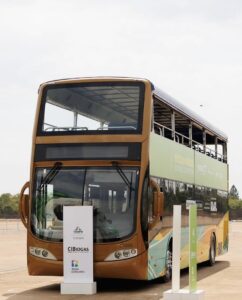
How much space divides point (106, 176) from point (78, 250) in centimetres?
154

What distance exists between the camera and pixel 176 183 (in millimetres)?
17734

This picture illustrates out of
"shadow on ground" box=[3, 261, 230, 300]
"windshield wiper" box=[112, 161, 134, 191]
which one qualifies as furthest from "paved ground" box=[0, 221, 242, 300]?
"windshield wiper" box=[112, 161, 134, 191]

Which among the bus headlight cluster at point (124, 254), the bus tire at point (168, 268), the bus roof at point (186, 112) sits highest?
the bus roof at point (186, 112)

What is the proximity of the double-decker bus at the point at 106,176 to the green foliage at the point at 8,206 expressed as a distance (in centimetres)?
10876

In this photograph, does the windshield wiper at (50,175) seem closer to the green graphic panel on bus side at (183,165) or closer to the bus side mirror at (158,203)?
the green graphic panel on bus side at (183,165)

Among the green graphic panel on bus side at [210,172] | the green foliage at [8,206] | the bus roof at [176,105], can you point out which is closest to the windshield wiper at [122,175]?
the bus roof at [176,105]

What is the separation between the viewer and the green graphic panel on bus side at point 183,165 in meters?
15.9

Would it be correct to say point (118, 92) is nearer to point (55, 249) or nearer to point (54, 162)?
point (54, 162)

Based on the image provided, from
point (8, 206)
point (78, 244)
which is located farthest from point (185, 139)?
point (8, 206)

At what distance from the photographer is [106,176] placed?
15023 mm

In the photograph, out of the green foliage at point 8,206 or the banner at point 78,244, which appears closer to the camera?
the banner at point 78,244

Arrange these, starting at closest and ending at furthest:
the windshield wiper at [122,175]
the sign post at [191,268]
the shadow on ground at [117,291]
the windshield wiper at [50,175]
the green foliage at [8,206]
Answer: the sign post at [191,268] → the shadow on ground at [117,291] → the windshield wiper at [122,175] → the windshield wiper at [50,175] → the green foliage at [8,206]

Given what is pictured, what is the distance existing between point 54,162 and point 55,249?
173 centimetres

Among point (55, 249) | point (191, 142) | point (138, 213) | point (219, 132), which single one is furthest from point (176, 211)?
point (219, 132)
